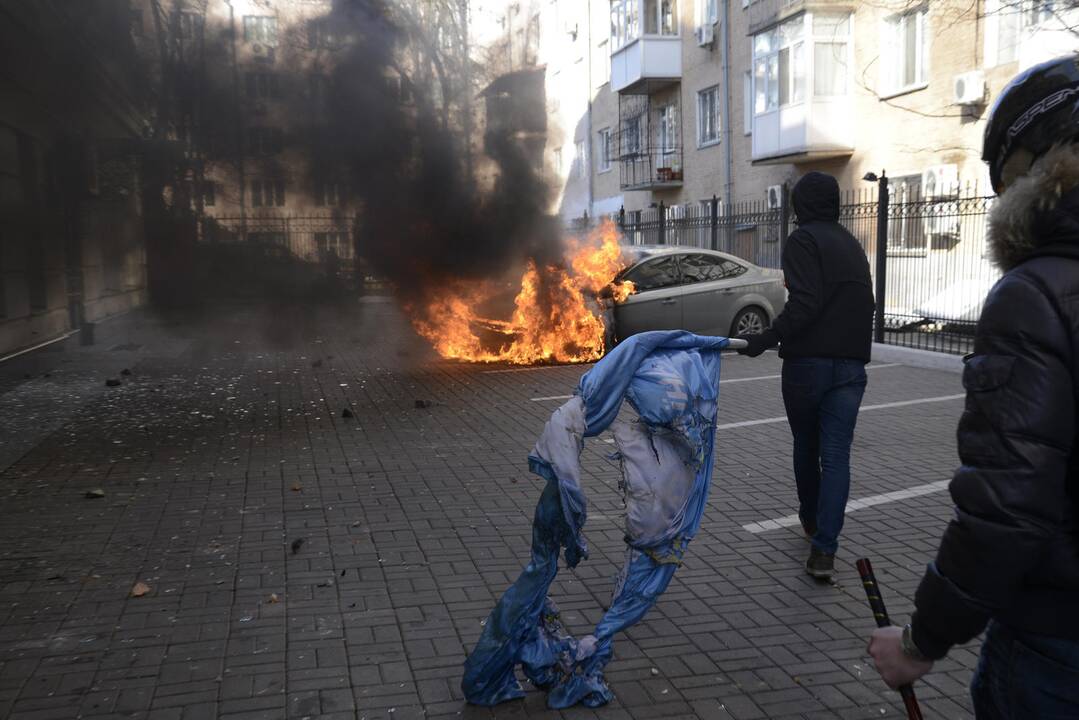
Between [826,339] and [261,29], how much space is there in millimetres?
9552

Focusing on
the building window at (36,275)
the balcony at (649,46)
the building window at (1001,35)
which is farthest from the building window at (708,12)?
the building window at (36,275)

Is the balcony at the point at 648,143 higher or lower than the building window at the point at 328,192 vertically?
higher

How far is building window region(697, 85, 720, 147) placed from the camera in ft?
86.7

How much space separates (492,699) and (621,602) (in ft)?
1.99

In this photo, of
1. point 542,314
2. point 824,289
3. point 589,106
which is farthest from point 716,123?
point 824,289

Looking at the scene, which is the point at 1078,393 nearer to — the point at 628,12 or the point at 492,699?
the point at 492,699

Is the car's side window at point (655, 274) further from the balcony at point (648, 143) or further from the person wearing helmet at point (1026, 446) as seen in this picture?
the balcony at point (648, 143)

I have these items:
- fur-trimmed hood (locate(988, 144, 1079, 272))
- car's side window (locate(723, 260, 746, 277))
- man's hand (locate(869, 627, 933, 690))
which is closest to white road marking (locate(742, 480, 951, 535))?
man's hand (locate(869, 627, 933, 690))

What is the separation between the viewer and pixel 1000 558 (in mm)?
1541

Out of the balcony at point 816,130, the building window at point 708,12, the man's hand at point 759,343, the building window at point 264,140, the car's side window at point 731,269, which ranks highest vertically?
the building window at point 708,12

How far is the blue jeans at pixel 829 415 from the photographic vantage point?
4.57 meters

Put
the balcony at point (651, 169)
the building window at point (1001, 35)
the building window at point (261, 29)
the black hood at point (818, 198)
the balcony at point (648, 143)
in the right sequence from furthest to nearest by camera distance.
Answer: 1. the balcony at point (648, 143)
2. the balcony at point (651, 169)
3. the building window at point (1001, 35)
4. the building window at point (261, 29)
5. the black hood at point (818, 198)

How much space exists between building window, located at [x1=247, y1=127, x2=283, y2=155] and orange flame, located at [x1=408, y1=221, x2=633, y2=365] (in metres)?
3.05

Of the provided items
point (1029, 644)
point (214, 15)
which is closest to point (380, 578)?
point (1029, 644)
